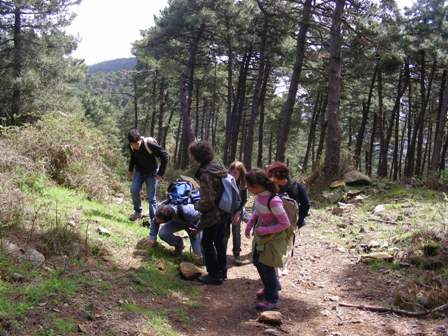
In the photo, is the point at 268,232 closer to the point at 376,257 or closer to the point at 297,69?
the point at 376,257

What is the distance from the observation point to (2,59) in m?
19.9

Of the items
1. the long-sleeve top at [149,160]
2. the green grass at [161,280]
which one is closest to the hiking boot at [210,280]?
the green grass at [161,280]

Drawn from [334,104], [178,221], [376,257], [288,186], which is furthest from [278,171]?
[334,104]

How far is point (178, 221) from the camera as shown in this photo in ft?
20.6

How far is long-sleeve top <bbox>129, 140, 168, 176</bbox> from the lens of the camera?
25.1 ft

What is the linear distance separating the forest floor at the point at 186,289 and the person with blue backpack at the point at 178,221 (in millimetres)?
257

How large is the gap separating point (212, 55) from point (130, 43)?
24.2 feet

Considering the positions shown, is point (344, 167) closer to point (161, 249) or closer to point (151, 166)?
point (151, 166)

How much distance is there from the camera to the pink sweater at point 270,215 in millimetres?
4840

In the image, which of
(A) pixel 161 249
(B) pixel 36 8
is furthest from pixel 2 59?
(A) pixel 161 249

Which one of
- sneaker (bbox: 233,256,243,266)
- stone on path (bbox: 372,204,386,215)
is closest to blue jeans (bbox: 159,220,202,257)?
sneaker (bbox: 233,256,243,266)

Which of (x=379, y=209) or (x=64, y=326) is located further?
(x=379, y=209)

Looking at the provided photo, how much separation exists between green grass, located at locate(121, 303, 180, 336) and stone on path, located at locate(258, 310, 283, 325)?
107 centimetres

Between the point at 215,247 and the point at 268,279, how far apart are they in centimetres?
105
